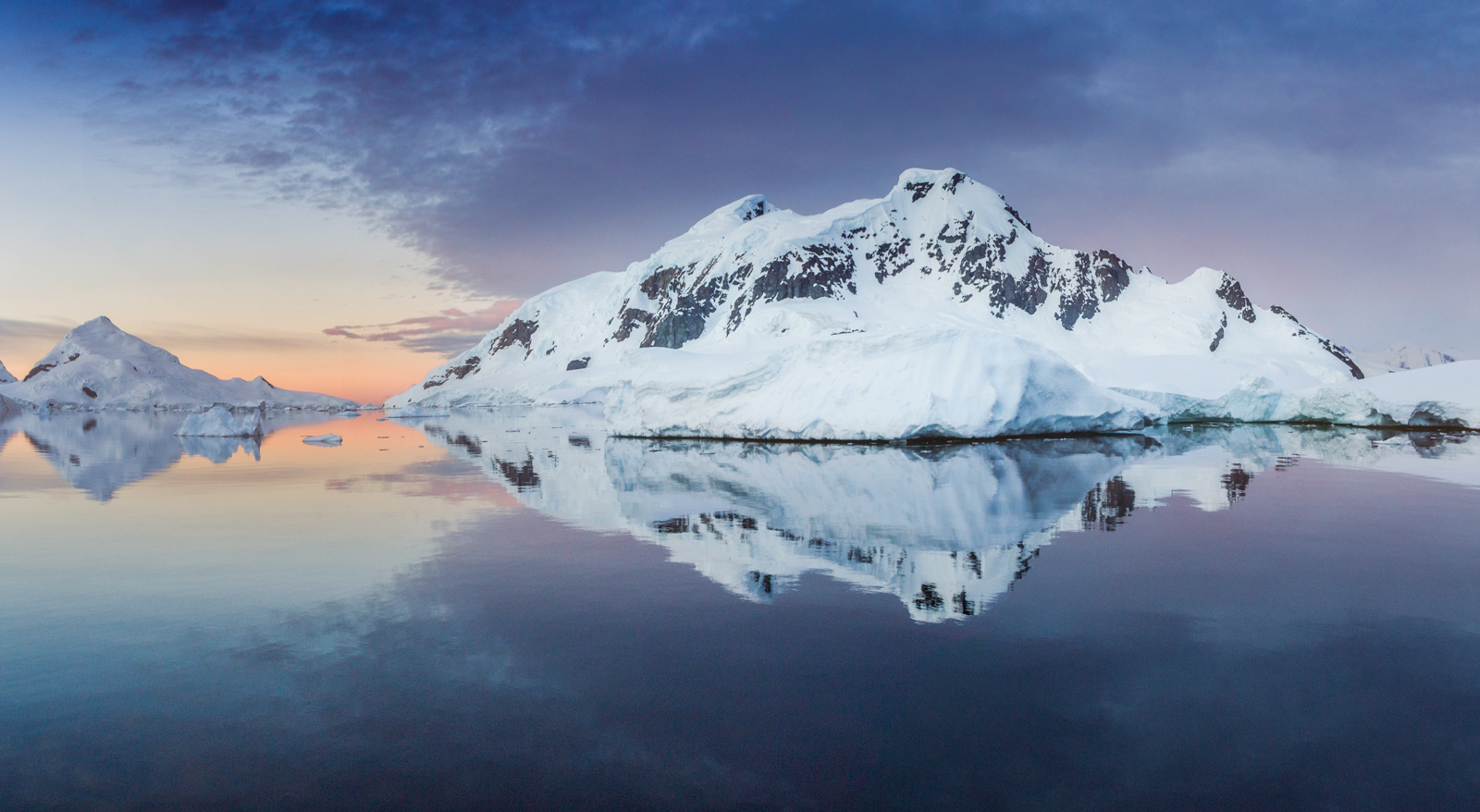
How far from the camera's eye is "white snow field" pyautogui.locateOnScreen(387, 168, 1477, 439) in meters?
28.5

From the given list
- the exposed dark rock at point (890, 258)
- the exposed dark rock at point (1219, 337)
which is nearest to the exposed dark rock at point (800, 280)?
the exposed dark rock at point (890, 258)

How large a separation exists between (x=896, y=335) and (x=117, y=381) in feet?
541

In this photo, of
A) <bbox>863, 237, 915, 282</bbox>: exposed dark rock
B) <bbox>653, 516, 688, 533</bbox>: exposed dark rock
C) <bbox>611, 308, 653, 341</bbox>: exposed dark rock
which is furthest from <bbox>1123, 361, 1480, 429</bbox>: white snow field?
<bbox>611, 308, 653, 341</bbox>: exposed dark rock

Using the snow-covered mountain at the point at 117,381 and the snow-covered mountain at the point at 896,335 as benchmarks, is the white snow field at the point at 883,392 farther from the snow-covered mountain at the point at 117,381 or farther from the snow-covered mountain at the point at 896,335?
the snow-covered mountain at the point at 117,381

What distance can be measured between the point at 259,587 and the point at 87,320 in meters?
199

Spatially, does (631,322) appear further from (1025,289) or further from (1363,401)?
(1363,401)

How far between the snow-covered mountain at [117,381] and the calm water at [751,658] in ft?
524

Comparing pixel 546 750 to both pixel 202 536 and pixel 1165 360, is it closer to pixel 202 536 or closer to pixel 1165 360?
pixel 202 536

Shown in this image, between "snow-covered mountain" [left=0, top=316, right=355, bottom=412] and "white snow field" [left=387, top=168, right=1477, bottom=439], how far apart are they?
1395 inches

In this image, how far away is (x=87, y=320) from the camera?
159 meters

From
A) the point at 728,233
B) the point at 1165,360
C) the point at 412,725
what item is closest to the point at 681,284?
the point at 728,233

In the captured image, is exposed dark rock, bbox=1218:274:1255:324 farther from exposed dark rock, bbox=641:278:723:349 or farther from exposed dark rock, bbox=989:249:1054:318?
exposed dark rock, bbox=641:278:723:349

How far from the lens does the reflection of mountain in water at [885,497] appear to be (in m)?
8.52

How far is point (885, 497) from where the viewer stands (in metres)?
14.1
